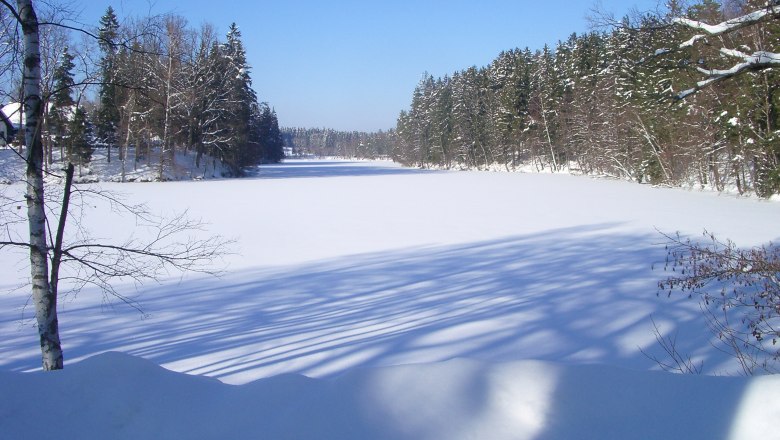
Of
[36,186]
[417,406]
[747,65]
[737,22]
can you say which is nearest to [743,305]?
[747,65]

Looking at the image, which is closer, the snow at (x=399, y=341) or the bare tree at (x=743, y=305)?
the snow at (x=399, y=341)

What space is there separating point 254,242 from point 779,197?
67.0 ft

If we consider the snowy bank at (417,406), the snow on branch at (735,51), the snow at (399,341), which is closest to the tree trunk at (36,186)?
the snow at (399,341)

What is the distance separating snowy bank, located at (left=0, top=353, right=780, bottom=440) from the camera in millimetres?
2180

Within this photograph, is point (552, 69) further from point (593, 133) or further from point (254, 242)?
point (254, 242)

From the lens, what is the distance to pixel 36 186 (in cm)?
352

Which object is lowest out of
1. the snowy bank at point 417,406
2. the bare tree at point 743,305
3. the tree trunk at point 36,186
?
the bare tree at point 743,305

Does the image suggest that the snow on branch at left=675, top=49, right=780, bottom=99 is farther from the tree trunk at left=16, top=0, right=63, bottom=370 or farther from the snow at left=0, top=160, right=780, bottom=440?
the tree trunk at left=16, top=0, right=63, bottom=370

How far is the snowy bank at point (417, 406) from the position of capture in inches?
85.8

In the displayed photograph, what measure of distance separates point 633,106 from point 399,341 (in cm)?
2833

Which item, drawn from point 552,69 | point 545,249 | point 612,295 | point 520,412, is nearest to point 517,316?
point 612,295

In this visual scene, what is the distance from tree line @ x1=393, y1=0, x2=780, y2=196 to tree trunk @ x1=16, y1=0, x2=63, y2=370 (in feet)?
16.1

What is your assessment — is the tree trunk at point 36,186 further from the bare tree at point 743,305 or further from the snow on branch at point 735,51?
the bare tree at point 743,305

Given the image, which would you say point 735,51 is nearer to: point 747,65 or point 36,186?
point 747,65
